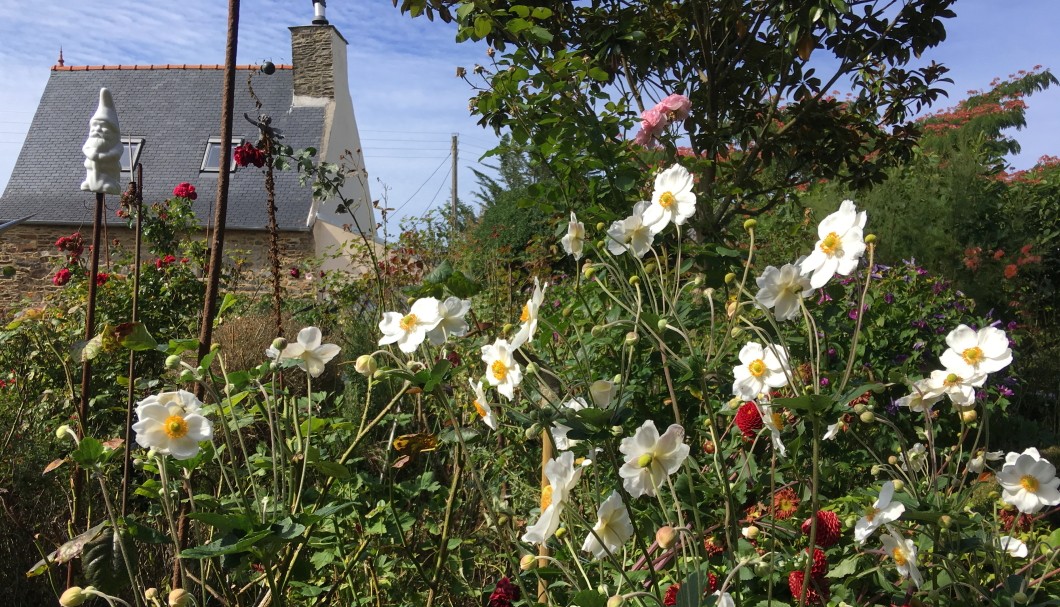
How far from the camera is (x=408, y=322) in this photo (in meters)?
1.28

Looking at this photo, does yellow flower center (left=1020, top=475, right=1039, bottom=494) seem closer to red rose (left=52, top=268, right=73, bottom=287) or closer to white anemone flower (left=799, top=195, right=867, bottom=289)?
white anemone flower (left=799, top=195, right=867, bottom=289)

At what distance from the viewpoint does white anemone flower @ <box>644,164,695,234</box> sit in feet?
4.51

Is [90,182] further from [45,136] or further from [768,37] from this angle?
[45,136]

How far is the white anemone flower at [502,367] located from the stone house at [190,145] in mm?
11519

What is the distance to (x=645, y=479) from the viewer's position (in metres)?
1.05

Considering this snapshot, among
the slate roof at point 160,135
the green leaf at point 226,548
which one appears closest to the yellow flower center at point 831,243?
the green leaf at point 226,548

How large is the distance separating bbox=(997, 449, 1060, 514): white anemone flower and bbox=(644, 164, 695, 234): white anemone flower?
644 mm

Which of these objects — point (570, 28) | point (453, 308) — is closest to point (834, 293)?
point (453, 308)

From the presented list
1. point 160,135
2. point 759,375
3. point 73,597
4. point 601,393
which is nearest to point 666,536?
point 601,393

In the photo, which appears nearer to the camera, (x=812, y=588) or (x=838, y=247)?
(x=838, y=247)

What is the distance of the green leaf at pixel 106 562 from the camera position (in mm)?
1254

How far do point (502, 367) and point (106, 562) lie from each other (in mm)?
712

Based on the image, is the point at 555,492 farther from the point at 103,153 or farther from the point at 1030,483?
the point at 103,153

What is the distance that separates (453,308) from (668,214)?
1.37 ft
